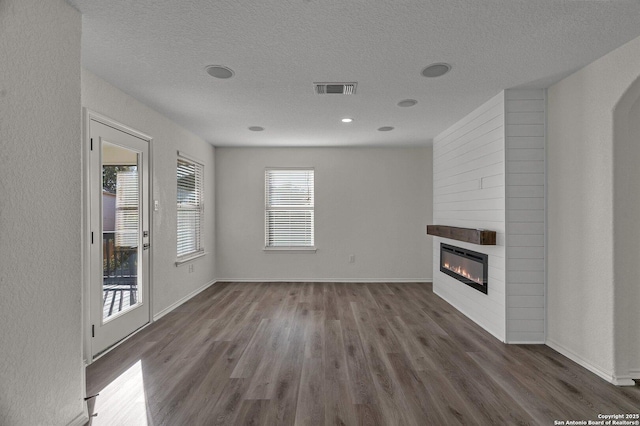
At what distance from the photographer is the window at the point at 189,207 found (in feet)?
14.6

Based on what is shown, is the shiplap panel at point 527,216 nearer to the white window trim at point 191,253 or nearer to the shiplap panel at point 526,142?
the shiplap panel at point 526,142

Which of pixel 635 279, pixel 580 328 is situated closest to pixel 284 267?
pixel 580 328

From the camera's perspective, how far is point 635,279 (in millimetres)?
2340

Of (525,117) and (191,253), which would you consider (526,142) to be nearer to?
(525,117)

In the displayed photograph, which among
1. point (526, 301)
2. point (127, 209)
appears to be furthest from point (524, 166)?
point (127, 209)

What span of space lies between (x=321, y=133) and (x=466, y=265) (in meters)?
2.80

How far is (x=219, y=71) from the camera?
2.62 m

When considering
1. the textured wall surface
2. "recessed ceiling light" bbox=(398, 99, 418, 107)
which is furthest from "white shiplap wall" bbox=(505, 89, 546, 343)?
"recessed ceiling light" bbox=(398, 99, 418, 107)

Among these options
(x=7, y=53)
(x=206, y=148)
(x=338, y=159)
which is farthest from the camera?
(x=338, y=159)

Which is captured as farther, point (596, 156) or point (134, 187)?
point (134, 187)

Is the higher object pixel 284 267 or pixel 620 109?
pixel 620 109

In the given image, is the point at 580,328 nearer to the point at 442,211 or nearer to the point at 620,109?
the point at 620,109

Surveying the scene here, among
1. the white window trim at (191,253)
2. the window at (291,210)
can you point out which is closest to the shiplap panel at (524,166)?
the window at (291,210)

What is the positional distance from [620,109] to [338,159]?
3.97 metres
